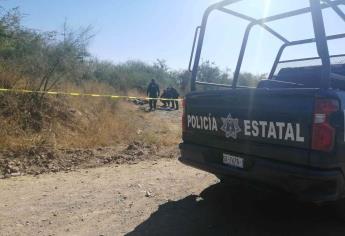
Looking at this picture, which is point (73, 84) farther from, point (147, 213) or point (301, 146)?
point (301, 146)

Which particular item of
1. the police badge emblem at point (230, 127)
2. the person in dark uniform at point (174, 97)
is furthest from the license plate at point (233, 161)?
the person in dark uniform at point (174, 97)

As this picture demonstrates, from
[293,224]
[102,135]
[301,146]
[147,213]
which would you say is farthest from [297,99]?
[102,135]

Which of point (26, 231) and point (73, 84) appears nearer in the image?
point (26, 231)

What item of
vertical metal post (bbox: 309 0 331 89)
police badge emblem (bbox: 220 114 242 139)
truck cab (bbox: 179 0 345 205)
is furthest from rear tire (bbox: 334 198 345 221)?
vertical metal post (bbox: 309 0 331 89)

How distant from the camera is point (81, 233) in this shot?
14.3 ft

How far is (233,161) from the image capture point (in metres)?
4.43

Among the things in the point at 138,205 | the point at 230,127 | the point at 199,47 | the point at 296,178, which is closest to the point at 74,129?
the point at 138,205

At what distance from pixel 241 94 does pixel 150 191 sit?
227 centimetres

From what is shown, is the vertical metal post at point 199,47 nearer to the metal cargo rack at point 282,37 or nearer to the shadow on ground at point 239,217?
the metal cargo rack at point 282,37

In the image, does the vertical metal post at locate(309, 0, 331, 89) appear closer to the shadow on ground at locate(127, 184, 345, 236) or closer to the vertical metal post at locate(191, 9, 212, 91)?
the shadow on ground at locate(127, 184, 345, 236)

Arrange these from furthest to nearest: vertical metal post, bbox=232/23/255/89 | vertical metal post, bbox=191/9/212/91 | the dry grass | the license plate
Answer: the dry grass
vertical metal post, bbox=232/23/255/89
vertical metal post, bbox=191/9/212/91
the license plate

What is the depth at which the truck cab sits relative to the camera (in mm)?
3650

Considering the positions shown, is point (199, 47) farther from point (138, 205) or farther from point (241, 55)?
point (138, 205)

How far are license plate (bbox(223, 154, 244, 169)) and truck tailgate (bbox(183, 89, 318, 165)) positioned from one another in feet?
0.21
